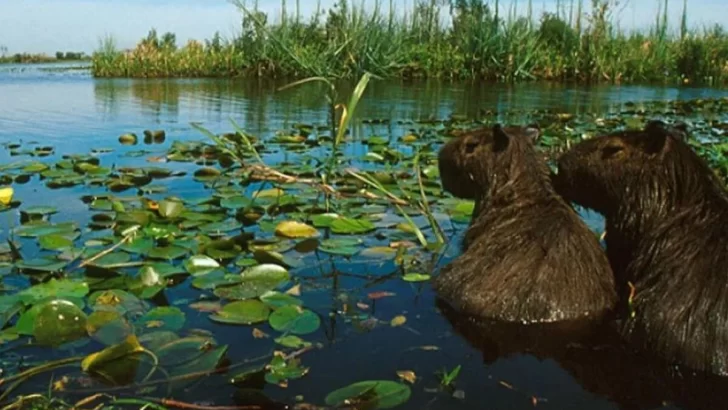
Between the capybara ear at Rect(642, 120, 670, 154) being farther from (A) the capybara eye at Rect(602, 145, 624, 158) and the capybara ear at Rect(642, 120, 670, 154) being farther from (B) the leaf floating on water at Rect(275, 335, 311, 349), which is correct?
(B) the leaf floating on water at Rect(275, 335, 311, 349)

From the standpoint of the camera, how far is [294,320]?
3.60 m

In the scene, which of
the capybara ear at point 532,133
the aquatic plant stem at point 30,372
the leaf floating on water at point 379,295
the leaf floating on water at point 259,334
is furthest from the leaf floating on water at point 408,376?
the capybara ear at point 532,133

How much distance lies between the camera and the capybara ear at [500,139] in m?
4.25

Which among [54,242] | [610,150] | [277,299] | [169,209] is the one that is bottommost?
[277,299]

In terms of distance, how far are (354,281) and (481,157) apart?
1020mm

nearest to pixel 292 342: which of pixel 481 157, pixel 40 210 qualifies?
pixel 481 157

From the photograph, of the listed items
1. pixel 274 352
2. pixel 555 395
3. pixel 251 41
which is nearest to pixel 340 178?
pixel 274 352

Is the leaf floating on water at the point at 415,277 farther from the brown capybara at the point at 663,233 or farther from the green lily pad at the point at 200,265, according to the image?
the green lily pad at the point at 200,265

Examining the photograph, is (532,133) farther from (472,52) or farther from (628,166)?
(472,52)

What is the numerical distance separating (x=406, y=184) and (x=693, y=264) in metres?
3.46

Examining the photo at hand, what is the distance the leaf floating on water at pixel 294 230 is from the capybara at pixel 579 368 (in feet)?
4.83

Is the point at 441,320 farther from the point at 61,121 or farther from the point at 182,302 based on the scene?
the point at 61,121

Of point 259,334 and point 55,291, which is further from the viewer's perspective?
point 55,291

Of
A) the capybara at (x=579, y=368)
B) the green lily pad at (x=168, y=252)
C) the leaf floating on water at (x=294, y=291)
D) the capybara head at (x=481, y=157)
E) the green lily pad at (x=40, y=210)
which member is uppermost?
the capybara head at (x=481, y=157)
